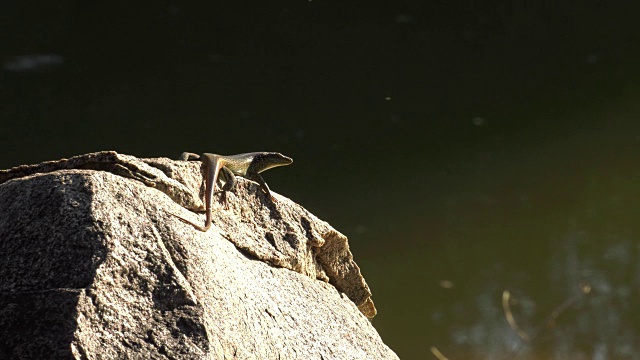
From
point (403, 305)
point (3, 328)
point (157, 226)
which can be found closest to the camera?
point (3, 328)

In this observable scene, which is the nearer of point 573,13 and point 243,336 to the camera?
point 243,336

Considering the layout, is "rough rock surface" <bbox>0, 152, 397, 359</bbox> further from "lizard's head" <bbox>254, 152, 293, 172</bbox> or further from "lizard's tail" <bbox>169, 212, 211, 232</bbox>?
"lizard's head" <bbox>254, 152, 293, 172</bbox>

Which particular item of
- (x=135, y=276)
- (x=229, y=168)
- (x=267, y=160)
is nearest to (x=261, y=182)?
(x=229, y=168)

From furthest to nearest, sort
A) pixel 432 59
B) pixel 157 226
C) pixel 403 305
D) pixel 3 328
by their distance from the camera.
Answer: pixel 432 59 < pixel 403 305 < pixel 157 226 < pixel 3 328

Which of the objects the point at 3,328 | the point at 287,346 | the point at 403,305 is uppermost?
the point at 3,328

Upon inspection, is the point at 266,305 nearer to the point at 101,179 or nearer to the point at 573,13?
the point at 101,179

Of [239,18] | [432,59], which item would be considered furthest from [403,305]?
[239,18]

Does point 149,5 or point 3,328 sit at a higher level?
point 3,328
